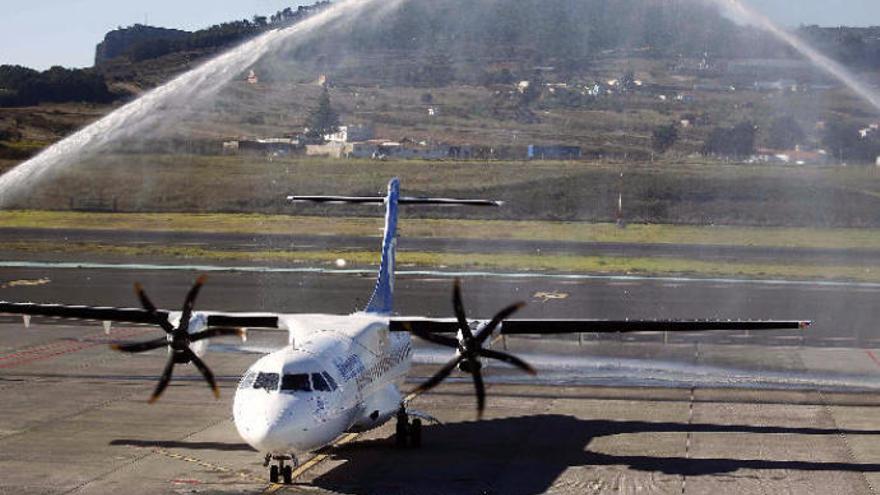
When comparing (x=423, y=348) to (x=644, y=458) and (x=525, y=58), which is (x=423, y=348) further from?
(x=525, y=58)

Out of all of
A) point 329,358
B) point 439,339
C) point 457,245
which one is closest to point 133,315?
point 329,358

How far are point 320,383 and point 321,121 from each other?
312ft

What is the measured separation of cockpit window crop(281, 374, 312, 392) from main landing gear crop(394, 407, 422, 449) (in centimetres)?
515

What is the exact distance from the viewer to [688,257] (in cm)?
7638

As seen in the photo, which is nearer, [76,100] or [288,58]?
[76,100]

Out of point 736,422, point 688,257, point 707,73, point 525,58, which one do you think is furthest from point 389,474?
point 525,58

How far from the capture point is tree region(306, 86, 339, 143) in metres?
121

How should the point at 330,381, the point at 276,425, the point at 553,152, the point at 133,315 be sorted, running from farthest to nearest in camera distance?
the point at 553,152 < the point at 133,315 < the point at 330,381 < the point at 276,425

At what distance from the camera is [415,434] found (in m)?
33.6

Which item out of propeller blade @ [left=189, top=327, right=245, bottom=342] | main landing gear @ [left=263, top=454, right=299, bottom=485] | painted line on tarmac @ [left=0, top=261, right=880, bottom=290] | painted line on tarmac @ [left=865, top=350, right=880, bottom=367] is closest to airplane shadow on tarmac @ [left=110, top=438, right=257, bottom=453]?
propeller blade @ [left=189, top=327, right=245, bottom=342]

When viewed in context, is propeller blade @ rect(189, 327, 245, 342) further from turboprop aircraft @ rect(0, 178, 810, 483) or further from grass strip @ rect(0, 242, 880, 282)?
grass strip @ rect(0, 242, 880, 282)

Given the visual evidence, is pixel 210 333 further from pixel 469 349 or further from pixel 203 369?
pixel 469 349

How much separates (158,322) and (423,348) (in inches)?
665

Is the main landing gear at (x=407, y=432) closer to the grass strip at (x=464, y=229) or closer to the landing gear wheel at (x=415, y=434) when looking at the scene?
the landing gear wheel at (x=415, y=434)
